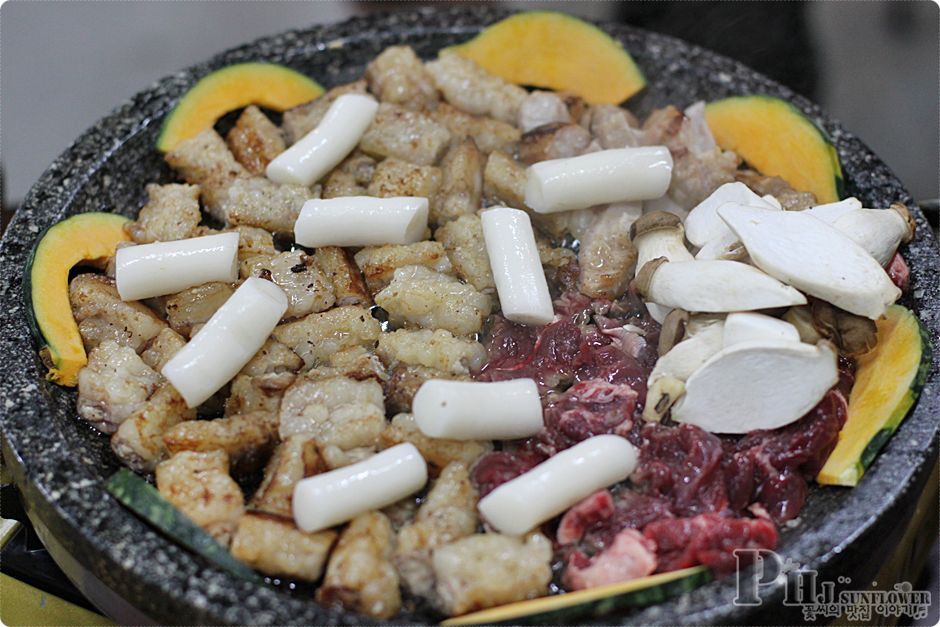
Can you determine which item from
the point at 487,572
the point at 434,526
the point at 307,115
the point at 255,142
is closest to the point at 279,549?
the point at 434,526

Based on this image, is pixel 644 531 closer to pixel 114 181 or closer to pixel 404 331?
pixel 404 331

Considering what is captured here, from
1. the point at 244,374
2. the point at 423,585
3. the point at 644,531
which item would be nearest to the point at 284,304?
the point at 244,374

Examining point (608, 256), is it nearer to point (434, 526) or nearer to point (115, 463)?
point (434, 526)

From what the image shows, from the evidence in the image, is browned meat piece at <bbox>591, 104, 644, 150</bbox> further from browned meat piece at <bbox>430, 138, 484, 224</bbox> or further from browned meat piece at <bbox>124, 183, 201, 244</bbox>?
browned meat piece at <bbox>124, 183, 201, 244</bbox>

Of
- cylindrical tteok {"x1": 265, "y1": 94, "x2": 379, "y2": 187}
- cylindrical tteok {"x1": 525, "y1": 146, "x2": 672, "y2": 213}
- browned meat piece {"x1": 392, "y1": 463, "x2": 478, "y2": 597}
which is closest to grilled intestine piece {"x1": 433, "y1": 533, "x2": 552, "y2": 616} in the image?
browned meat piece {"x1": 392, "y1": 463, "x2": 478, "y2": 597}

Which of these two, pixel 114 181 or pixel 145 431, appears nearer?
pixel 145 431

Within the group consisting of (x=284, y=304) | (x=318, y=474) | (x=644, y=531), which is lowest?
(x=644, y=531)
